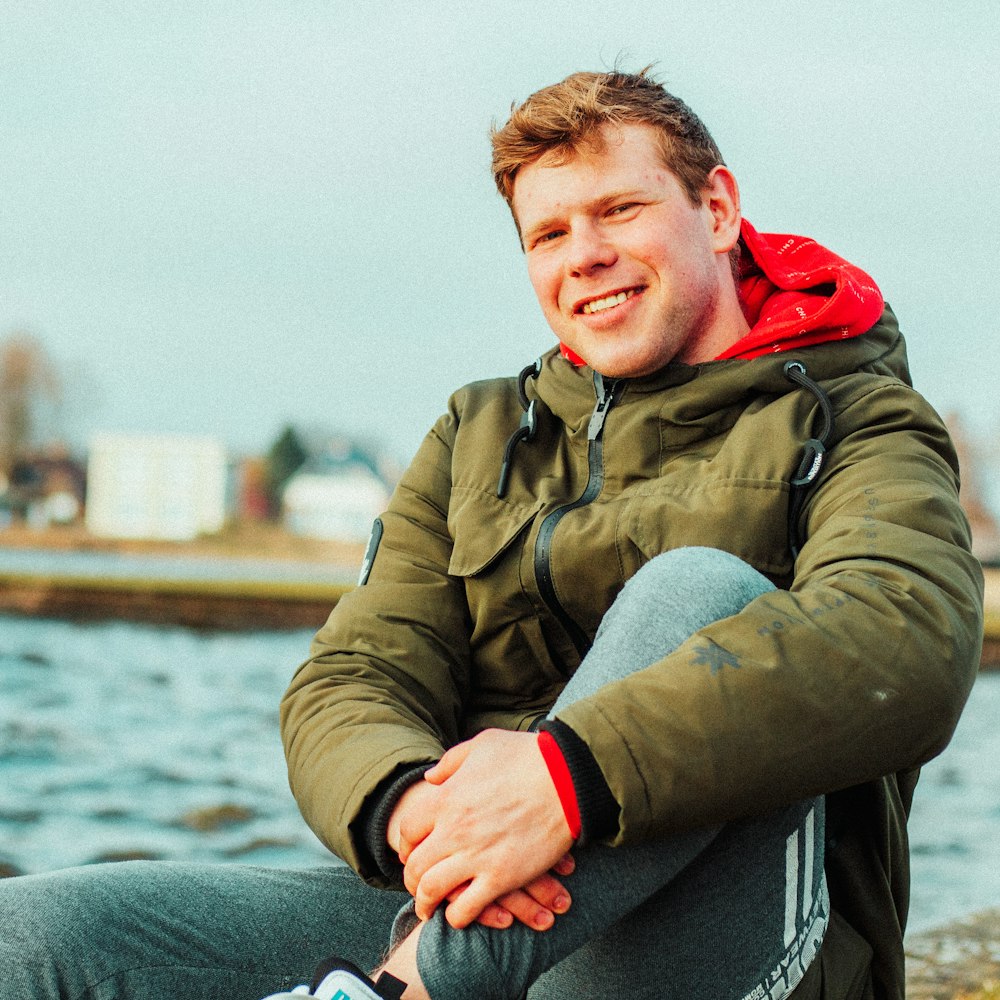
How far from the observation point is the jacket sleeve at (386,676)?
177 centimetres

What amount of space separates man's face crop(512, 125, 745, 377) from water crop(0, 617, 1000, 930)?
6.67ft

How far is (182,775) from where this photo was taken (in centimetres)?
821

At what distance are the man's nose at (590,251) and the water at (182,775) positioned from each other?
217 centimetres

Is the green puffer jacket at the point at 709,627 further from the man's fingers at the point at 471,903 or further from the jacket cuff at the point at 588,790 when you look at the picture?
the man's fingers at the point at 471,903

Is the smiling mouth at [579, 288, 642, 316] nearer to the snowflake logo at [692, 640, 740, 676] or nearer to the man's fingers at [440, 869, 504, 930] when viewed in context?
the snowflake logo at [692, 640, 740, 676]

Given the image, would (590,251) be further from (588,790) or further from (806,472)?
(588,790)

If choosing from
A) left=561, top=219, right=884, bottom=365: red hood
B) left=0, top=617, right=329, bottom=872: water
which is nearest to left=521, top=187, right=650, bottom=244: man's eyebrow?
left=561, top=219, right=884, bottom=365: red hood

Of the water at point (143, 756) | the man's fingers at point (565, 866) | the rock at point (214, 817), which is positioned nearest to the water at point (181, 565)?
the water at point (143, 756)

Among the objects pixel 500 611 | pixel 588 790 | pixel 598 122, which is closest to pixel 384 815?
pixel 588 790

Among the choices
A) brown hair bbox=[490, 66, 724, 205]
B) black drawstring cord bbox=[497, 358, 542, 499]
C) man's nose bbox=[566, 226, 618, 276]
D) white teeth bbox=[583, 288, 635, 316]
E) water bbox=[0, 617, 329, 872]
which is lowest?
water bbox=[0, 617, 329, 872]

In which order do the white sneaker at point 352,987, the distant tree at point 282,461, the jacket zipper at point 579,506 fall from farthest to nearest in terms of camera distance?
1. the distant tree at point 282,461
2. the jacket zipper at point 579,506
3. the white sneaker at point 352,987

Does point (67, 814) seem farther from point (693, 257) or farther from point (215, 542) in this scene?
point (215, 542)

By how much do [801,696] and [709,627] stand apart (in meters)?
0.14

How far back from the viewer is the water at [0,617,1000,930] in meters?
5.56
